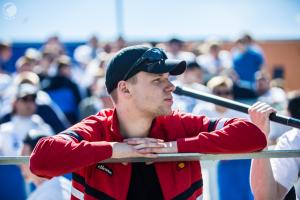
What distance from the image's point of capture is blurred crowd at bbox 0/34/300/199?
19.4ft

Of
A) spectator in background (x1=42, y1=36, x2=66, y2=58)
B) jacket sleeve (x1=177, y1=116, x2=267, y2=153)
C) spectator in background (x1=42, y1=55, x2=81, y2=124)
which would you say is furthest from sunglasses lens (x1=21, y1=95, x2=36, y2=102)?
jacket sleeve (x1=177, y1=116, x2=267, y2=153)

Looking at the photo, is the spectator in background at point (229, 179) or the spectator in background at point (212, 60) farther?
the spectator in background at point (212, 60)

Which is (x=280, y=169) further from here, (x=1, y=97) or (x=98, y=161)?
(x=1, y=97)

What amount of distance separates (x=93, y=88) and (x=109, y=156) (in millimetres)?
6180

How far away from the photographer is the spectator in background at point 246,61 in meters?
9.84

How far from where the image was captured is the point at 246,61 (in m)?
9.93

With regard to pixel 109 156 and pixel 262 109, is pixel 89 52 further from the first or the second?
pixel 109 156

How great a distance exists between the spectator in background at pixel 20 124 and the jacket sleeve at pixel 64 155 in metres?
3.34

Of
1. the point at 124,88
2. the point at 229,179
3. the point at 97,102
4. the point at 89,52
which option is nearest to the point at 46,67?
the point at 97,102

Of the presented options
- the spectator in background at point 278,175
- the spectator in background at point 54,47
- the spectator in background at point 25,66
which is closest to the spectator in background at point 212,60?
the spectator in background at point 54,47

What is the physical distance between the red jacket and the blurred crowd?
51cm

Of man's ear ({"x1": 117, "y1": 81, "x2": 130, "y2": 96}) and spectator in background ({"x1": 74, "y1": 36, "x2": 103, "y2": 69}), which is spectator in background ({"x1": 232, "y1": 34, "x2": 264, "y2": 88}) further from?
man's ear ({"x1": 117, "y1": 81, "x2": 130, "y2": 96})

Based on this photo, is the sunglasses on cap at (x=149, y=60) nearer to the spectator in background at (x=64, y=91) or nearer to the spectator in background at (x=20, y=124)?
the spectator in background at (x=20, y=124)

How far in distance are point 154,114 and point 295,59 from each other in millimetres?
14025
